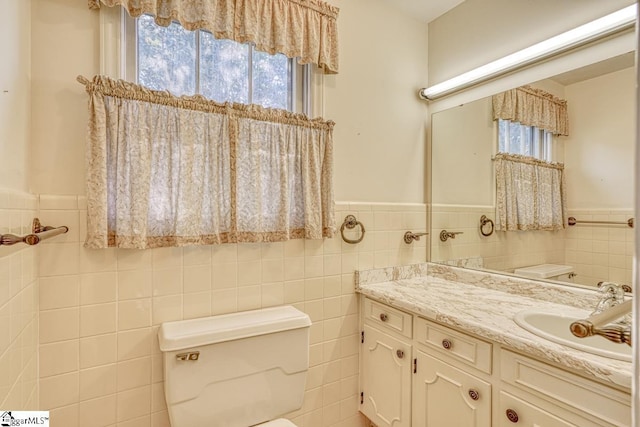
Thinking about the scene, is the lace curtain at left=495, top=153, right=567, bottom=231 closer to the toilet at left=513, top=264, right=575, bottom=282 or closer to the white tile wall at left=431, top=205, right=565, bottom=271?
the white tile wall at left=431, top=205, right=565, bottom=271

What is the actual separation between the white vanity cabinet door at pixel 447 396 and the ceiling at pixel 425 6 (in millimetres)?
1921

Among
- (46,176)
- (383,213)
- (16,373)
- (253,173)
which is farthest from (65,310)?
(383,213)

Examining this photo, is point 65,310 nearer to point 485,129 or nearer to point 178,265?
point 178,265

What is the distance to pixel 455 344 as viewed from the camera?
1212 mm

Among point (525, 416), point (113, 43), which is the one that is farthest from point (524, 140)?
point (113, 43)

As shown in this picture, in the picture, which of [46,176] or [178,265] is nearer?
[46,176]

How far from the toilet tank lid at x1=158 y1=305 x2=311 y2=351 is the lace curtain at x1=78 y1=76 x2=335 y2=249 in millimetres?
325

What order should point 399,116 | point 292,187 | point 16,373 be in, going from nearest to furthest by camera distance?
point 16,373, point 292,187, point 399,116

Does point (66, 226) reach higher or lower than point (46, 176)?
lower

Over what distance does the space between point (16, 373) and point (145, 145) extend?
2.58 feet

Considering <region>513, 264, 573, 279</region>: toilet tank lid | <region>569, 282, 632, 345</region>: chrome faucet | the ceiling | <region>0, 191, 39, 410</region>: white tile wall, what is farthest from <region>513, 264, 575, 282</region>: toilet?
<region>0, 191, 39, 410</region>: white tile wall

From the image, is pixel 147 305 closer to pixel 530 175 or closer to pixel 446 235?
pixel 446 235

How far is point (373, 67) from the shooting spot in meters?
1.80

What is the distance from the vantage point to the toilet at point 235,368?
1127 millimetres
